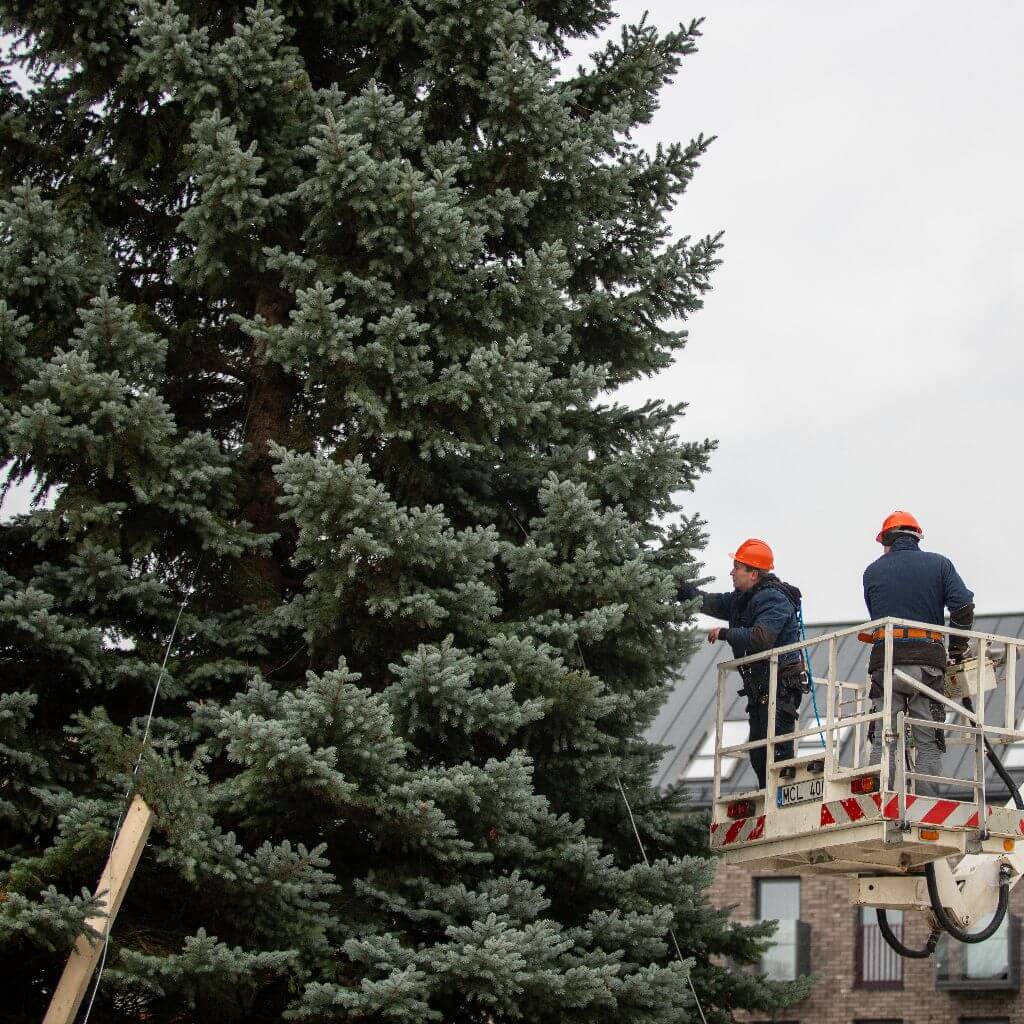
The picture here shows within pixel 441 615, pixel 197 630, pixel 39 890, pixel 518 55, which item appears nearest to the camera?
pixel 39 890

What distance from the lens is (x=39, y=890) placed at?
9.11 m

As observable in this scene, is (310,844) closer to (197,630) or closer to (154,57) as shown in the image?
(197,630)

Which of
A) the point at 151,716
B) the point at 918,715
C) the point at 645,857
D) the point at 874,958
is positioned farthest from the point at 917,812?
the point at 874,958

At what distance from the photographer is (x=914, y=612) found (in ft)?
34.6

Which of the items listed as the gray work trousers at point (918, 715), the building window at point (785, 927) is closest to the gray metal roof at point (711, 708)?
the building window at point (785, 927)

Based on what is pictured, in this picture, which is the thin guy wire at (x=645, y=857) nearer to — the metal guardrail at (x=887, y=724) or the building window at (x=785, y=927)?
the metal guardrail at (x=887, y=724)

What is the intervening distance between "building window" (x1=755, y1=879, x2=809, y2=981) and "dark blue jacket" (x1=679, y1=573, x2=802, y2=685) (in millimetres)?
21325

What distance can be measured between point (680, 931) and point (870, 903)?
1.20m

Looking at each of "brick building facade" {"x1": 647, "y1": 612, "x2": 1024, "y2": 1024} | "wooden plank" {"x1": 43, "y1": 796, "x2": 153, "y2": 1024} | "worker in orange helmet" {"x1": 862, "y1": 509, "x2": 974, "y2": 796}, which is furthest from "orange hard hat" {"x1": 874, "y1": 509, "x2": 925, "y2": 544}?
"brick building facade" {"x1": 647, "y1": 612, "x2": 1024, "y2": 1024}

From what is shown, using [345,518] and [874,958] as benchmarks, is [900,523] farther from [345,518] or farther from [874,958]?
[874,958]

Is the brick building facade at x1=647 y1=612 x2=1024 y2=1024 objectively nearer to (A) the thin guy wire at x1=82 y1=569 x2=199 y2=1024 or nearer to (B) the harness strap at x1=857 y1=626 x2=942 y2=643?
(B) the harness strap at x1=857 y1=626 x2=942 y2=643

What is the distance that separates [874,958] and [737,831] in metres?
22.7

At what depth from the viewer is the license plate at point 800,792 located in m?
10.4

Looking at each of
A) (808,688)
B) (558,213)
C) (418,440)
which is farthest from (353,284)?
(808,688)
